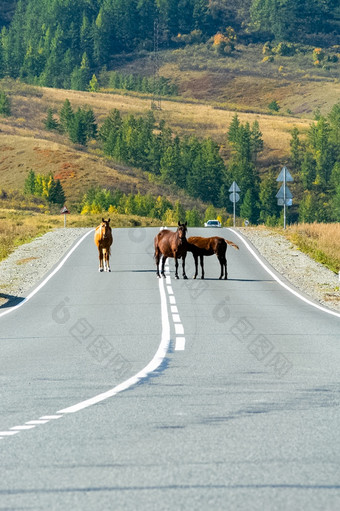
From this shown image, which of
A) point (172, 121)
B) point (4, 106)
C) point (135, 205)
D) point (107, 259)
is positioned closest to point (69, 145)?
point (4, 106)

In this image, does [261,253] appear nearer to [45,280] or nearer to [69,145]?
[45,280]

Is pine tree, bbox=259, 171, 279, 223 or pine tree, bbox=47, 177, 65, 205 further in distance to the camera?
pine tree, bbox=259, 171, 279, 223

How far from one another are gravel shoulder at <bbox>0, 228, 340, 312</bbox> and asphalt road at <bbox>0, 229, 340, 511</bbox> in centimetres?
575

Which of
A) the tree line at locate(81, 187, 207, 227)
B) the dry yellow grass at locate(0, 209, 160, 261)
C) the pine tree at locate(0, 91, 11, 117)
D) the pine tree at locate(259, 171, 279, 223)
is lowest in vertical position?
the pine tree at locate(259, 171, 279, 223)

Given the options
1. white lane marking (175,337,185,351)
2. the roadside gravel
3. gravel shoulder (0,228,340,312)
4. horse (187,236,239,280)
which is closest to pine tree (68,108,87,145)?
the roadside gravel

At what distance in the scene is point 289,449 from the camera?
6.45 m

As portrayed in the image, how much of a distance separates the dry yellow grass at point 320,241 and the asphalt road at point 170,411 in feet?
53.4

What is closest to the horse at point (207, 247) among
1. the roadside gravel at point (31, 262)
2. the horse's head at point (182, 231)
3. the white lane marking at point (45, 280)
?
the horse's head at point (182, 231)

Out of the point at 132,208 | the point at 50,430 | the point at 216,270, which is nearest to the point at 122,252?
the point at 216,270

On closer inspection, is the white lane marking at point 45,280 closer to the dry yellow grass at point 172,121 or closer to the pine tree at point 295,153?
the dry yellow grass at point 172,121

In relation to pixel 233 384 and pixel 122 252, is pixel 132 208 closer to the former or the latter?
pixel 122 252

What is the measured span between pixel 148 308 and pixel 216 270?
444 inches

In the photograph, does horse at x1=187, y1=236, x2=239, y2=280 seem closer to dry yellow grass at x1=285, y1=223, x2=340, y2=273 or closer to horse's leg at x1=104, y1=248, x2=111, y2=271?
horse's leg at x1=104, y1=248, x2=111, y2=271

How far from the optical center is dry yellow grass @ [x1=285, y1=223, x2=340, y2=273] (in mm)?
35719
